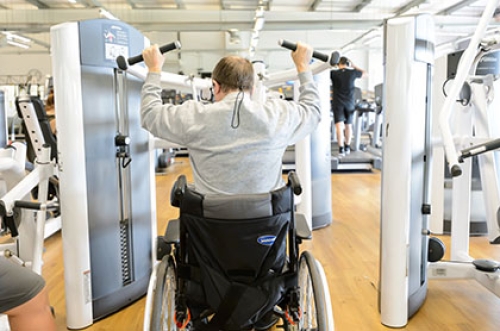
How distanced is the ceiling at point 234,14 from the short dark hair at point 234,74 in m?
9.88

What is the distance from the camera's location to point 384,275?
2.35 metres

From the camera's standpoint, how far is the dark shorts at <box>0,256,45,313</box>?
5.19 ft

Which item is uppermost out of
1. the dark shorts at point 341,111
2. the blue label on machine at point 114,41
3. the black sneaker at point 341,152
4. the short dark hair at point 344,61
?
the blue label on machine at point 114,41

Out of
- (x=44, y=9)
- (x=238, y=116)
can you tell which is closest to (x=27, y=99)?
(x=238, y=116)

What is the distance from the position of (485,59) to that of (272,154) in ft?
6.14

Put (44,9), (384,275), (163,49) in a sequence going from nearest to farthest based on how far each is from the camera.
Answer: (163,49) < (384,275) < (44,9)

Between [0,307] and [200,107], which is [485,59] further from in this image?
[0,307]

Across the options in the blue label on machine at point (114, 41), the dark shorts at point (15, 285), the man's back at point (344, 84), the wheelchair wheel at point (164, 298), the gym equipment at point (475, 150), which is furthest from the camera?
the man's back at point (344, 84)

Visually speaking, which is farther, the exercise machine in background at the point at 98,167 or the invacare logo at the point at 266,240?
the exercise machine in background at the point at 98,167

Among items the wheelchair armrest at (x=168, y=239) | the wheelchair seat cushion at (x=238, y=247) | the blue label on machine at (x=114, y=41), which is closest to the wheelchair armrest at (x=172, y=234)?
the wheelchair armrest at (x=168, y=239)

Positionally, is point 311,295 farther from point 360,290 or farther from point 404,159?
point 360,290

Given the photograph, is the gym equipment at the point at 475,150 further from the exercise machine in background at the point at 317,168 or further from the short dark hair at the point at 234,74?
the short dark hair at the point at 234,74

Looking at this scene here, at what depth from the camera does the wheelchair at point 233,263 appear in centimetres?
153

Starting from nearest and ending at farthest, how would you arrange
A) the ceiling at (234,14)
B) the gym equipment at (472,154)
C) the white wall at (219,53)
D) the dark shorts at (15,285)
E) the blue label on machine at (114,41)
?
1. the dark shorts at (15,285)
2. the gym equipment at (472,154)
3. the blue label on machine at (114,41)
4. the ceiling at (234,14)
5. the white wall at (219,53)
